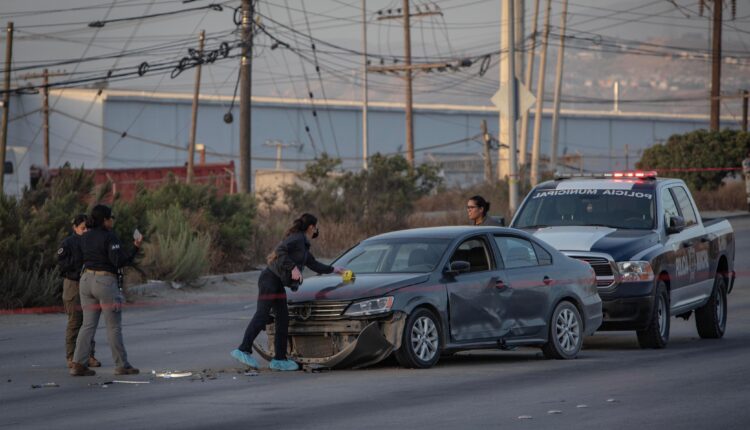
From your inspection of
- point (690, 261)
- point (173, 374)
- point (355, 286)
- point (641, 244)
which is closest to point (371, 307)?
point (355, 286)

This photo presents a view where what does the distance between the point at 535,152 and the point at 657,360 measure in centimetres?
3795

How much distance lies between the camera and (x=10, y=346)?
57.9ft

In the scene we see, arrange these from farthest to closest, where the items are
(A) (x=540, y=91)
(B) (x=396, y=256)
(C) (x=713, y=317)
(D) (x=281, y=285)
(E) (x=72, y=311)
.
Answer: (A) (x=540, y=91), (C) (x=713, y=317), (E) (x=72, y=311), (B) (x=396, y=256), (D) (x=281, y=285)

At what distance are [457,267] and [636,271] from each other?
9.48 ft

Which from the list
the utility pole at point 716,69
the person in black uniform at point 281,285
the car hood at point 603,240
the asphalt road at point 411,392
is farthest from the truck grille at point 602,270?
the utility pole at point 716,69

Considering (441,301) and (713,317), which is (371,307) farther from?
(713,317)

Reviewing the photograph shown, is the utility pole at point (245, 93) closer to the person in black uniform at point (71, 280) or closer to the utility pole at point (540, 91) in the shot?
the utility pole at point (540, 91)

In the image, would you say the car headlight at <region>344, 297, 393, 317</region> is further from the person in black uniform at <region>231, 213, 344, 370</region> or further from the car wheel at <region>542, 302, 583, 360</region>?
the car wheel at <region>542, 302, 583, 360</region>

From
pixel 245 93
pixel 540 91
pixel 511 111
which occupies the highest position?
pixel 540 91

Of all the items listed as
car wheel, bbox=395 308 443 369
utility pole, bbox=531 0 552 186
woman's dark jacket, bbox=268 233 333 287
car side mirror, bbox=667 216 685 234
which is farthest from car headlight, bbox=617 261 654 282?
utility pole, bbox=531 0 552 186

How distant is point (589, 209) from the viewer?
17.2 metres

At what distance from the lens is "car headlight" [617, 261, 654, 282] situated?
50.9 feet

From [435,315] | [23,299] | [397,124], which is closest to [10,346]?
[23,299]

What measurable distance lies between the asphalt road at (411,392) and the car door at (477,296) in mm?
406
